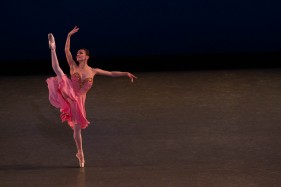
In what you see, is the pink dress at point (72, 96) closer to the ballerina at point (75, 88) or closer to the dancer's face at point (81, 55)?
the ballerina at point (75, 88)

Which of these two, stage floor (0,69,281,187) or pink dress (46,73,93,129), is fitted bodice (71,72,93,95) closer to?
pink dress (46,73,93,129)

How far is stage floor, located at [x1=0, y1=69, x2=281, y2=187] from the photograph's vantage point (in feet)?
18.6

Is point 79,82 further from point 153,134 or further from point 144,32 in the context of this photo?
point 144,32

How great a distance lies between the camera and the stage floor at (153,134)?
5.68 m

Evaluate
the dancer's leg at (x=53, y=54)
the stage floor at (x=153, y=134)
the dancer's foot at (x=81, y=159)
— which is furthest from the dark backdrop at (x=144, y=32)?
the dancer's leg at (x=53, y=54)

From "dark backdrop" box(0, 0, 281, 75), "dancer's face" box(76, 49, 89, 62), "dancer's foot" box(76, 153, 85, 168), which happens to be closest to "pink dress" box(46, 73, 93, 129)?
"dancer's face" box(76, 49, 89, 62)

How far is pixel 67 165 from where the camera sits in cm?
604

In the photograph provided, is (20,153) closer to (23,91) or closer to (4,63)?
(23,91)

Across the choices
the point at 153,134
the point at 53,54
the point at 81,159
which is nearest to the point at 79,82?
the point at 53,54

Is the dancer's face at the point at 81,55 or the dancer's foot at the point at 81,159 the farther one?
the dancer's foot at the point at 81,159

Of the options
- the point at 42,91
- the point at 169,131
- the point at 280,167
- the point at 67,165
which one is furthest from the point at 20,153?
the point at 42,91

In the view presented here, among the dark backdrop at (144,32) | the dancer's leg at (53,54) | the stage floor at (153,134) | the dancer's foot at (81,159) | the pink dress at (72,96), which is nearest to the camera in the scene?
the dancer's leg at (53,54)

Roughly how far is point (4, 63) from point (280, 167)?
6184 mm

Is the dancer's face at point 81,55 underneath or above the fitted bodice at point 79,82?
above
